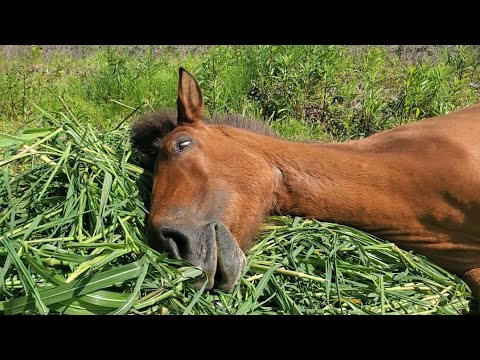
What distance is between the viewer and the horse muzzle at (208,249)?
2.97 m

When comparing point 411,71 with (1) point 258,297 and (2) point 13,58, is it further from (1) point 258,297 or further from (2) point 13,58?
(2) point 13,58

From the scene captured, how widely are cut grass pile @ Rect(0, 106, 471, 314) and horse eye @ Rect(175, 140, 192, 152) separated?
1.06ft

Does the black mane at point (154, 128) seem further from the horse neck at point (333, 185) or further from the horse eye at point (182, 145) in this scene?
the horse neck at point (333, 185)

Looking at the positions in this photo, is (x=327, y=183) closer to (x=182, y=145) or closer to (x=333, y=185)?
(x=333, y=185)

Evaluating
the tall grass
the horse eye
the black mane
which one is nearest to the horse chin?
the horse eye

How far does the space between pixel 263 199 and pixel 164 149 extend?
67 cm

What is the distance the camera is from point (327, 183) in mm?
3701

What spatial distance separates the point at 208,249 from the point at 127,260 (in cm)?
40

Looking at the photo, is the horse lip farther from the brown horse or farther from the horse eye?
the horse eye

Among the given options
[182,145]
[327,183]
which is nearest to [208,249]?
[182,145]

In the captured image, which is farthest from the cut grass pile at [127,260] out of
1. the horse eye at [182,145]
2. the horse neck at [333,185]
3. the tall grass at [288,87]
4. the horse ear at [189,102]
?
the tall grass at [288,87]

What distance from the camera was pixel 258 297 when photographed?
2.99m

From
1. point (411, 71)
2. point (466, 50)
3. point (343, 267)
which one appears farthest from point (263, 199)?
point (466, 50)

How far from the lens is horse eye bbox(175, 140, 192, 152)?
3584mm
